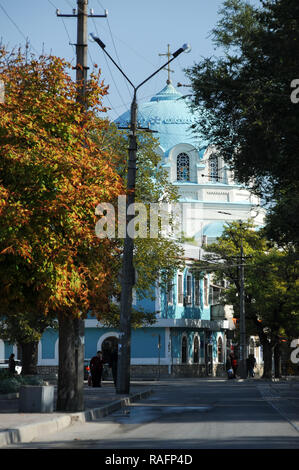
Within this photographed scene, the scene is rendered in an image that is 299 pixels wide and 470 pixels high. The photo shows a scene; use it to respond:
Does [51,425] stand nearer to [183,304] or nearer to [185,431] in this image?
[185,431]

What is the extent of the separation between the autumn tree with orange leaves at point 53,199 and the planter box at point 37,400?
2.07 ft

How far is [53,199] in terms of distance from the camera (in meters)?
15.9

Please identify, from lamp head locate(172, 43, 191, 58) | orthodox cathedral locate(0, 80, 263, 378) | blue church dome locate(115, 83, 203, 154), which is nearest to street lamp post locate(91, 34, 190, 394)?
lamp head locate(172, 43, 191, 58)

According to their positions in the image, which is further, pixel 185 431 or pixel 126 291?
pixel 126 291

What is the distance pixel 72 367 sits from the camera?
57.0ft

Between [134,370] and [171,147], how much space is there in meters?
29.8

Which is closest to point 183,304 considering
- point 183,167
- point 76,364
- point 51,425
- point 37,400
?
point 183,167

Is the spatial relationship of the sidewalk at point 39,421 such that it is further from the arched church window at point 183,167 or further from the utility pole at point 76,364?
the arched church window at point 183,167

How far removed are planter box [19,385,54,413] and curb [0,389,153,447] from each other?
0.64 meters

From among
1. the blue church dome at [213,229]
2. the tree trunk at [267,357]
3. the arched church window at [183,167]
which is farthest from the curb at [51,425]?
the arched church window at [183,167]

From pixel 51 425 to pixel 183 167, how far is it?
6740 centimetres

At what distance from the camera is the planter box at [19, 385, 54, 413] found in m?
16.7
